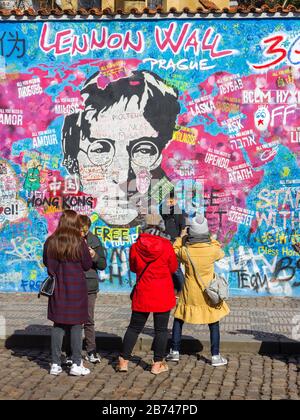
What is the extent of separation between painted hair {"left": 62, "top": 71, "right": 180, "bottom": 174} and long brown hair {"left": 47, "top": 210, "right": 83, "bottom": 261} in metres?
6.40

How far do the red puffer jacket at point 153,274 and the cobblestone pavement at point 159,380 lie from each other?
77 centimetres

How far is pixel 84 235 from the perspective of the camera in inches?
400

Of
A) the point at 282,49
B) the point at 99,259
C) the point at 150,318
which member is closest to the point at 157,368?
the point at 99,259

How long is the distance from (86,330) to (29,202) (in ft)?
20.1

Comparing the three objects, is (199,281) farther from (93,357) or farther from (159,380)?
(93,357)

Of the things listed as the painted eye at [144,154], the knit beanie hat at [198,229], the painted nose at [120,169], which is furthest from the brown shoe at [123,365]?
the painted eye at [144,154]

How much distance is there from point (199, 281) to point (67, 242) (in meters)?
1.65

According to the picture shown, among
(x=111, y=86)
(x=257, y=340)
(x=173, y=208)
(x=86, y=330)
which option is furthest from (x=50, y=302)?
(x=111, y=86)

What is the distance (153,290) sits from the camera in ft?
31.7

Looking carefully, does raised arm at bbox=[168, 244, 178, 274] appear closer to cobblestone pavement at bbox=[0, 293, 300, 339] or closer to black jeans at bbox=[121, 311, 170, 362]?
black jeans at bbox=[121, 311, 170, 362]

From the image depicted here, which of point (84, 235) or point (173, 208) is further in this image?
point (173, 208)

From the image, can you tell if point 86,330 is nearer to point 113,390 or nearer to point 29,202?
point 113,390

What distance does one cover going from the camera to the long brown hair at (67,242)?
31.2 ft

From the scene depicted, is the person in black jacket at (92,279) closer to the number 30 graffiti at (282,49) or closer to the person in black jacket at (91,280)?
the person in black jacket at (91,280)
